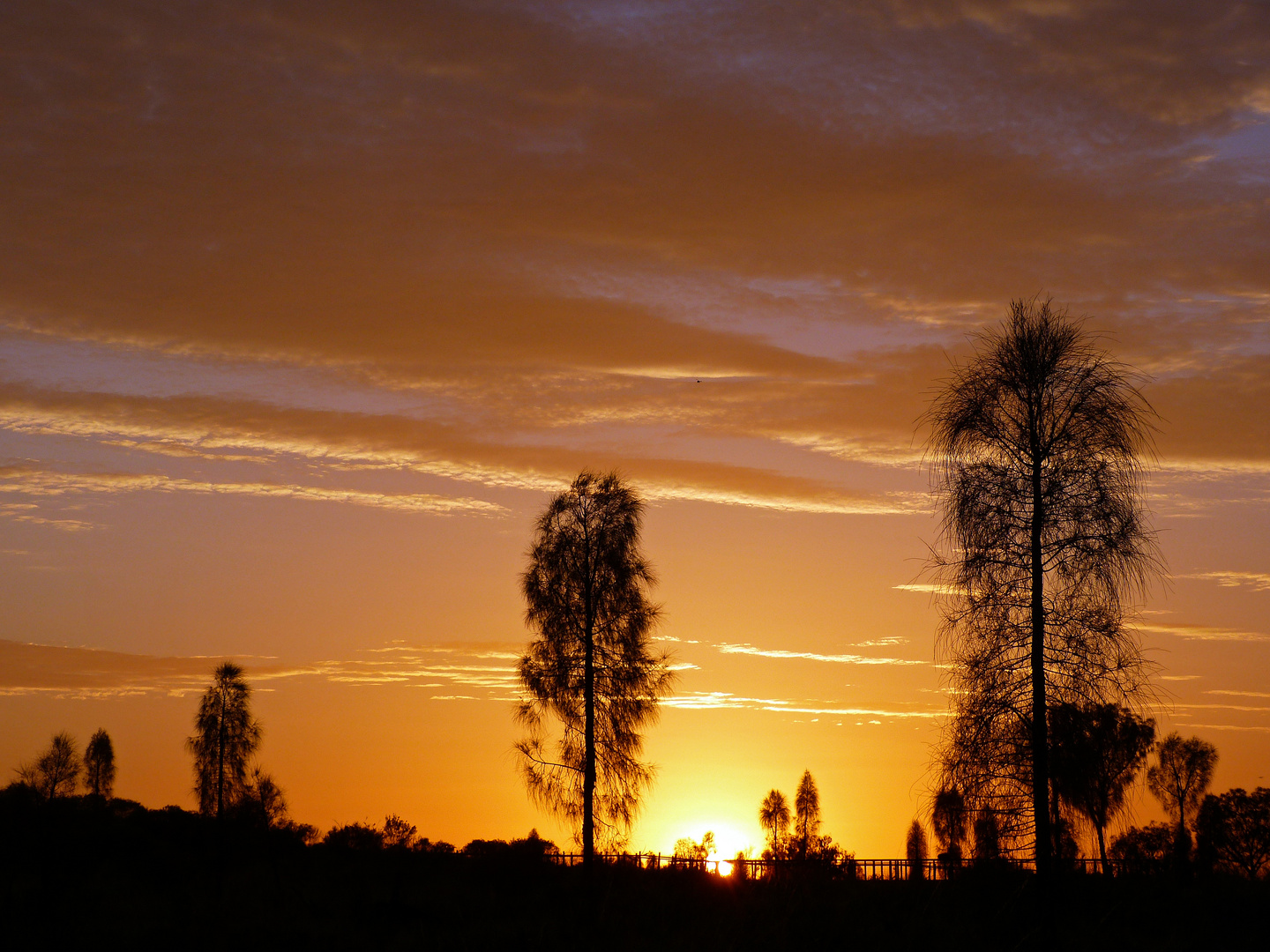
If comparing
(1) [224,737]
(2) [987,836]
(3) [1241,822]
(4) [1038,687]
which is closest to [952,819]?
(2) [987,836]

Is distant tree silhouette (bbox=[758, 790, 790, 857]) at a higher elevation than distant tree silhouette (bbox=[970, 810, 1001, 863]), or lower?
lower

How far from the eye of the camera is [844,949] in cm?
862

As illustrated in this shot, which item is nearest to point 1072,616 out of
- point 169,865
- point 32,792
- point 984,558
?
point 984,558

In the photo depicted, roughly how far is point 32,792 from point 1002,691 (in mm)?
32746

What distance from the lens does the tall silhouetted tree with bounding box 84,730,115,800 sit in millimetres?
81188

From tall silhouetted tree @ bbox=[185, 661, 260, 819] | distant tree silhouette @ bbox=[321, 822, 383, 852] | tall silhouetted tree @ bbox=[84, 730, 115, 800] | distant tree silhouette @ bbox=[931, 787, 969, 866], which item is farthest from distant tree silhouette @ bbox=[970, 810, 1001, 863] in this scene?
tall silhouetted tree @ bbox=[84, 730, 115, 800]

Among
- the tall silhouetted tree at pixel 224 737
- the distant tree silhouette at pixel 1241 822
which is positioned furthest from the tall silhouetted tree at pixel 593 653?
the distant tree silhouette at pixel 1241 822

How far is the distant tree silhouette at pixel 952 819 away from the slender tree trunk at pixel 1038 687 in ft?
4.14

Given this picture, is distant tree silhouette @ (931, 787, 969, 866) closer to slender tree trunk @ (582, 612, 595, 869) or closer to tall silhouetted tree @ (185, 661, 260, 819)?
slender tree trunk @ (582, 612, 595, 869)

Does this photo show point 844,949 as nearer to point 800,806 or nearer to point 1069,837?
point 1069,837

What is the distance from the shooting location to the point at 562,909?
11.2m

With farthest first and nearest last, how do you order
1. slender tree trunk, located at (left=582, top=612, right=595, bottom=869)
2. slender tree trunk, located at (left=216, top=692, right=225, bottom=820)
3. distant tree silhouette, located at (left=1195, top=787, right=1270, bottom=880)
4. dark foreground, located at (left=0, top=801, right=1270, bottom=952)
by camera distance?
distant tree silhouette, located at (left=1195, top=787, right=1270, bottom=880)
slender tree trunk, located at (left=216, top=692, right=225, bottom=820)
slender tree trunk, located at (left=582, top=612, right=595, bottom=869)
dark foreground, located at (left=0, top=801, right=1270, bottom=952)

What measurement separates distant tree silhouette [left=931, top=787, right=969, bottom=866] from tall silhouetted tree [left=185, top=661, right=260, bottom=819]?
149ft

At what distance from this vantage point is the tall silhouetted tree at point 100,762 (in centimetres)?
8119
